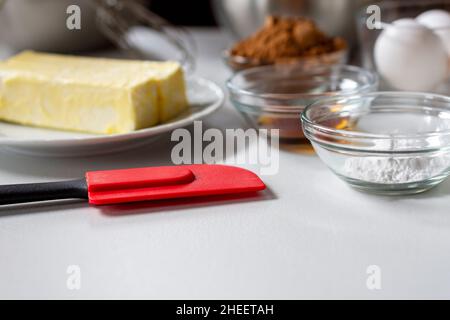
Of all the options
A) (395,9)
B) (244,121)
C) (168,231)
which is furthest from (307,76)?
(168,231)

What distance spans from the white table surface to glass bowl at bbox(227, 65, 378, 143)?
10cm

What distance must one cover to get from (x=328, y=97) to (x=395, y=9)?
0.40m

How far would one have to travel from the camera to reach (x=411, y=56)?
3.21 feet

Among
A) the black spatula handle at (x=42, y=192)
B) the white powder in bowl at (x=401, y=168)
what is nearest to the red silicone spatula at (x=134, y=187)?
the black spatula handle at (x=42, y=192)

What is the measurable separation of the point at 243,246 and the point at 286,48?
0.51 metres

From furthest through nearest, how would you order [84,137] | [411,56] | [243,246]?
[411,56] < [84,137] < [243,246]

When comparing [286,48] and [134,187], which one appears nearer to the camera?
[134,187]

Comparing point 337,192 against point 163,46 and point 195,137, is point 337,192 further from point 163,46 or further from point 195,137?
point 163,46

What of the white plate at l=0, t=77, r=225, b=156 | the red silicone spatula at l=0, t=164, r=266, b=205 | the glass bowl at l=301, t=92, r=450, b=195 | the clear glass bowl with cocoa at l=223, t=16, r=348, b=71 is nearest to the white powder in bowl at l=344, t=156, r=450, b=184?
the glass bowl at l=301, t=92, r=450, b=195

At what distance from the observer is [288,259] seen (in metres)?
0.61

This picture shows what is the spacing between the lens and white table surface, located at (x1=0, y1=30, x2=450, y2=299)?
566 mm

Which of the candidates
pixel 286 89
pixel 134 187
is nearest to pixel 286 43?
pixel 286 89

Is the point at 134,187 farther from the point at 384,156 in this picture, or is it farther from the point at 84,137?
the point at 384,156

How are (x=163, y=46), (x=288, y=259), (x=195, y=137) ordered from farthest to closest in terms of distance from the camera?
(x=163, y=46) → (x=195, y=137) → (x=288, y=259)
